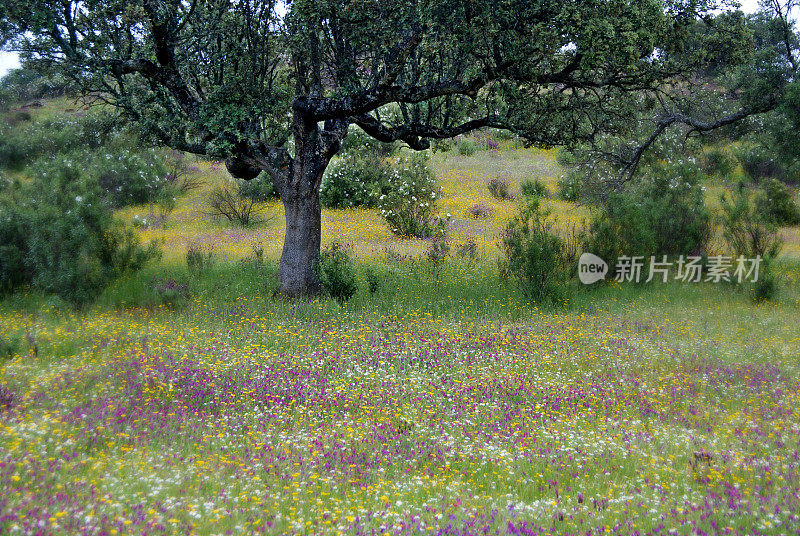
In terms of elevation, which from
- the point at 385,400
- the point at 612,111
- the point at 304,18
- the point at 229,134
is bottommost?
the point at 385,400

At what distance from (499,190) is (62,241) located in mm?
22122

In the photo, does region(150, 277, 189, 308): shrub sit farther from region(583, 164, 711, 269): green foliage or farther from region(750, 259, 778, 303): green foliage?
region(750, 259, 778, 303): green foliage

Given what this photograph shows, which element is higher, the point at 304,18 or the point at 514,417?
the point at 304,18

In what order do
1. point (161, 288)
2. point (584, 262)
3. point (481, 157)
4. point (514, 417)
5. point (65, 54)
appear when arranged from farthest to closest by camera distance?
point (481, 157) → point (584, 262) → point (161, 288) → point (65, 54) → point (514, 417)

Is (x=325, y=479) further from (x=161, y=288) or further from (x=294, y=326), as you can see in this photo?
(x=161, y=288)

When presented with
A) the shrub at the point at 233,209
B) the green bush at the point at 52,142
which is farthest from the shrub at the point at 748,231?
the green bush at the point at 52,142

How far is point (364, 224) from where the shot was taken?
24.9 m

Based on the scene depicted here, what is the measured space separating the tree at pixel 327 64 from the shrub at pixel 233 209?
35.8ft

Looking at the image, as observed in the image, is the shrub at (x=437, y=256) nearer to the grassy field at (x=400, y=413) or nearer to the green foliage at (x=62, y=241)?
the grassy field at (x=400, y=413)

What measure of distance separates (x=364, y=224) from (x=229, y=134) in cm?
1232

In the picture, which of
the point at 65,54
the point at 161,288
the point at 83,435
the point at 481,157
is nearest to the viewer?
the point at 83,435

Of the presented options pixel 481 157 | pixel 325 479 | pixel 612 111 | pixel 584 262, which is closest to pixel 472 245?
pixel 584 262

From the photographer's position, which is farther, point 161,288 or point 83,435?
point 161,288

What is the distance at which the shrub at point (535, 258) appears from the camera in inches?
547
